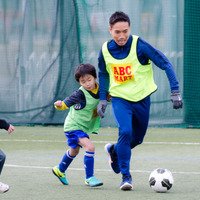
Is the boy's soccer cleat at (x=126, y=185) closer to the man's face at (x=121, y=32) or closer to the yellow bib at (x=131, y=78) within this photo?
the yellow bib at (x=131, y=78)

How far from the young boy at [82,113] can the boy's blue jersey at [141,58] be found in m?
0.12

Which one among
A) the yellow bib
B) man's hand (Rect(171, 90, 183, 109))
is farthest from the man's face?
man's hand (Rect(171, 90, 183, 109))

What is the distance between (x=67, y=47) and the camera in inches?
505

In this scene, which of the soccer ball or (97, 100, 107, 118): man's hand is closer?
the soccer ball

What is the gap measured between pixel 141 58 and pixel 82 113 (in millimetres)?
920

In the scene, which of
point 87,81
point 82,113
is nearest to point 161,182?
point 82,113

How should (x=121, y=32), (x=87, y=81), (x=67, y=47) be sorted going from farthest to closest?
(x=67, y=47) < (x=87, y=81) < (x=121, y=32)

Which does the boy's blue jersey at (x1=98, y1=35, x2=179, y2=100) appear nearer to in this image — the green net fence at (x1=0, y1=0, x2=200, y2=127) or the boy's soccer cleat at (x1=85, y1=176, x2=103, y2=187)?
the boy's soccer cleat at (x1=85, y1=176, x2=103, y2=187)

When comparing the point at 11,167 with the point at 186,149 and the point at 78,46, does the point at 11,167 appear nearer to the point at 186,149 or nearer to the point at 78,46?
the point at 186,149

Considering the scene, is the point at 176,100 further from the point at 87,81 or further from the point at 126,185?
the point at 87,81

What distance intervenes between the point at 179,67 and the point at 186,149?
394 centimetres

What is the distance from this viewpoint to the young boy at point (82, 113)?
590cm

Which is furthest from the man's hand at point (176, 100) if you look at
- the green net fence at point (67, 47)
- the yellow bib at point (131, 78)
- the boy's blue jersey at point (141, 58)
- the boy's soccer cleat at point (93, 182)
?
the green net fence at point (67, 47)

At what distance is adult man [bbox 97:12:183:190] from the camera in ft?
18.4
